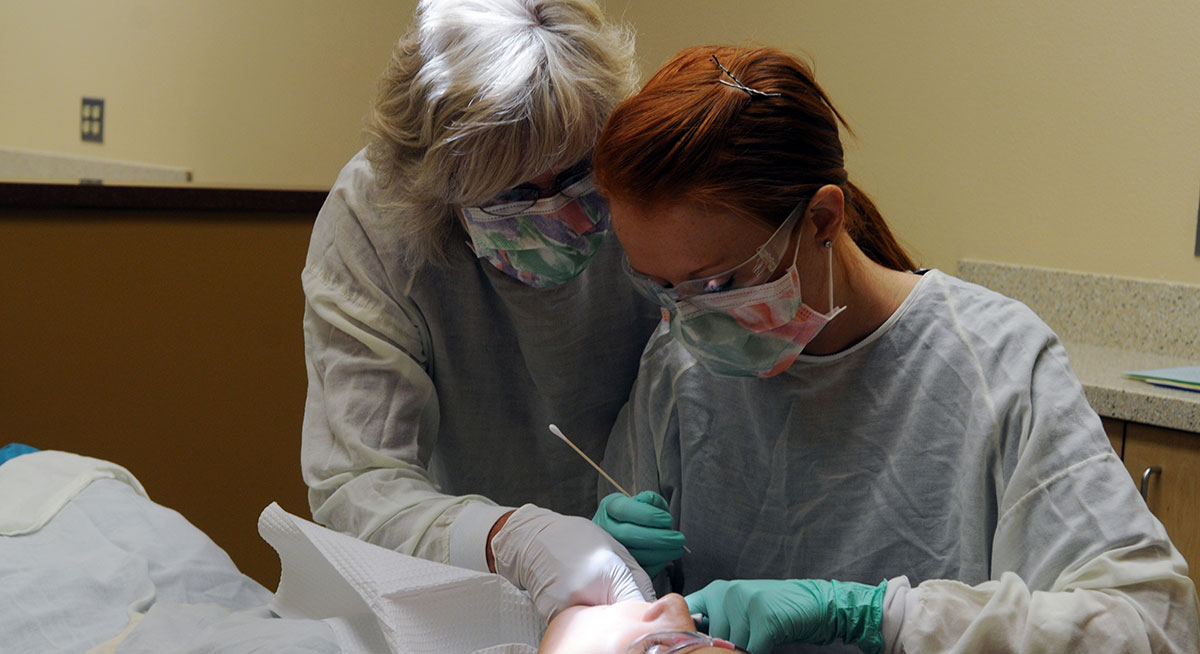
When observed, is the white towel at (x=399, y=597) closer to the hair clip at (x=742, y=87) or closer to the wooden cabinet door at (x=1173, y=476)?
the hair clip at (x=742, y=87)

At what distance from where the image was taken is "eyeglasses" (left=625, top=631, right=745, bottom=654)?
0.98 m

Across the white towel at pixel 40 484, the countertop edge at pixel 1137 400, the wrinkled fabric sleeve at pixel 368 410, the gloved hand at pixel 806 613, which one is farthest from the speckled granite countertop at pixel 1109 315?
the white towel at pixel 40 484

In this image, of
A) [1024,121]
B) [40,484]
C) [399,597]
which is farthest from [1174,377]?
[40,484]

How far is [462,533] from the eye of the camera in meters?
1.21

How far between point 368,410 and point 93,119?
12.0 ft

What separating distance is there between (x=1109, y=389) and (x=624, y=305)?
36.7 inches

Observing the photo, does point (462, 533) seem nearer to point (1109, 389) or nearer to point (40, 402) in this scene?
point (1109, 389)

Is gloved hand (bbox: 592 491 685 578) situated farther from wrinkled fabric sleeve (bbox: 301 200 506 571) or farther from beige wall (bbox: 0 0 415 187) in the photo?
beige wall (bbox: 0 0 415 187)

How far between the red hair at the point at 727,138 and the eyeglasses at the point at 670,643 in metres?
0.42

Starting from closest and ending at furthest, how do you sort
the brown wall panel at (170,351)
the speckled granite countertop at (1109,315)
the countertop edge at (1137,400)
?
the countertop edge at (1137,400) < the speckled granite countertop at (1109,315) < the brown wall panel at (170,351)

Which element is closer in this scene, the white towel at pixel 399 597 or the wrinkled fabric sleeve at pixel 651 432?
the white towel at pixel 399 597

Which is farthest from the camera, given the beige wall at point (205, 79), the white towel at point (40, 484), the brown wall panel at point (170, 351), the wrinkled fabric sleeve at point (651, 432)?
the beige wall at point (205, 79)

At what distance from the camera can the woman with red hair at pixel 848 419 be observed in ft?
3.17

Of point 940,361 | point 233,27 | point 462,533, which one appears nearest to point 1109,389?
point 940,361
